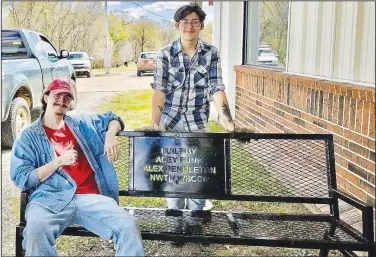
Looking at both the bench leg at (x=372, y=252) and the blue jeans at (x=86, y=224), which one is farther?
the bench leg at (x=372, y=252)

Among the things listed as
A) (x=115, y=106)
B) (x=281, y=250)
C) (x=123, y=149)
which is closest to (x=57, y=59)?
(x=115, y=106)

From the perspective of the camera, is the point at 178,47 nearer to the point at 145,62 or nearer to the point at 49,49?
the point at 145,62

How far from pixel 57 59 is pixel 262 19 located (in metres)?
2.18

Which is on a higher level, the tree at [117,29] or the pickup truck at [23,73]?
the tree at [117,29]

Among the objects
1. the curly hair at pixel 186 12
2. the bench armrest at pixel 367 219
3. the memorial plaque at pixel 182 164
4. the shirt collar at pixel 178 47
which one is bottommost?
the bench armrest at pixel 367 219

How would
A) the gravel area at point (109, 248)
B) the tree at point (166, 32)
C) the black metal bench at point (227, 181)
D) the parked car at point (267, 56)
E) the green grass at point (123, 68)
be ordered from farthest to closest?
the parked car at point (267, 56) → the tree at point (166, 32) → the green grass at point (123, 68) → the gravel area at point (109, 248) → the black metal bench at point (227, 181)

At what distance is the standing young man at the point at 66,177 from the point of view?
1.89m

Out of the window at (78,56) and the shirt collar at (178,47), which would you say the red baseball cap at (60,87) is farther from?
the window at (78,56)

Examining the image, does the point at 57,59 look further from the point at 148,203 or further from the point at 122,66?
the point at 148,203

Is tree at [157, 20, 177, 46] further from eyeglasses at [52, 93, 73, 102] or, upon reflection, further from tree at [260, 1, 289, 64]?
tree at [260, 1, 289, 64]

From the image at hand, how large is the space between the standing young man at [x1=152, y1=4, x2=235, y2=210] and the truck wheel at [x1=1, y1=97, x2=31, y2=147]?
0.88m

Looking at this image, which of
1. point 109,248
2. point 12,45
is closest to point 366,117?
point 109,248

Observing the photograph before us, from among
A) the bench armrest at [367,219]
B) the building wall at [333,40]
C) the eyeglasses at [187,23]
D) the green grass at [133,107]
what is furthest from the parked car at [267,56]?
the bench armrest at [367,219]

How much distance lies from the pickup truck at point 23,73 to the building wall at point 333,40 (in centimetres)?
134
